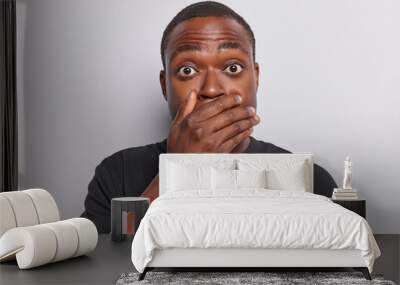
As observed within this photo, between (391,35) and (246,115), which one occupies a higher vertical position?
(391,35)

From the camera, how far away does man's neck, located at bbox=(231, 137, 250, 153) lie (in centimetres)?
720

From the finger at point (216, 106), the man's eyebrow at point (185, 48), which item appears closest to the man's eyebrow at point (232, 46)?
the man's eyebrow at point (185, 48)

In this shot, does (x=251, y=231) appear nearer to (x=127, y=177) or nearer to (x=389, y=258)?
(x=389, y=258)

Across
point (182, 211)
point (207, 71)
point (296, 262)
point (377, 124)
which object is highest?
point (207, 71)

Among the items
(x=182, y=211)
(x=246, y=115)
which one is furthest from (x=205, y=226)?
(x=246, y=115)

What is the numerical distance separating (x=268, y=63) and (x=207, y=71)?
2.20 ft

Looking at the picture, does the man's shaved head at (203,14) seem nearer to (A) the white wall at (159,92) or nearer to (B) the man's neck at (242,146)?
(A) the white wall at (159,92)

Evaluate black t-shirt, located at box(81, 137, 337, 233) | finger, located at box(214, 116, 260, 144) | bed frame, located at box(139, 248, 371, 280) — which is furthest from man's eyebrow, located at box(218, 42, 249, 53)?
bed frame, located at box(139, 248, 371, 280)

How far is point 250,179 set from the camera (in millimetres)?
6449

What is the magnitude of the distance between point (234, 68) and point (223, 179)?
1332mm

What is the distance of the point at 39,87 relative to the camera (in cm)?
739

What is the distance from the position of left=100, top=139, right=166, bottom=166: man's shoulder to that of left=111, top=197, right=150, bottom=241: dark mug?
0.67m

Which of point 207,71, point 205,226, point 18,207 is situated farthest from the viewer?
→ point 207,71

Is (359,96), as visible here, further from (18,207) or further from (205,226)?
(18,207)
